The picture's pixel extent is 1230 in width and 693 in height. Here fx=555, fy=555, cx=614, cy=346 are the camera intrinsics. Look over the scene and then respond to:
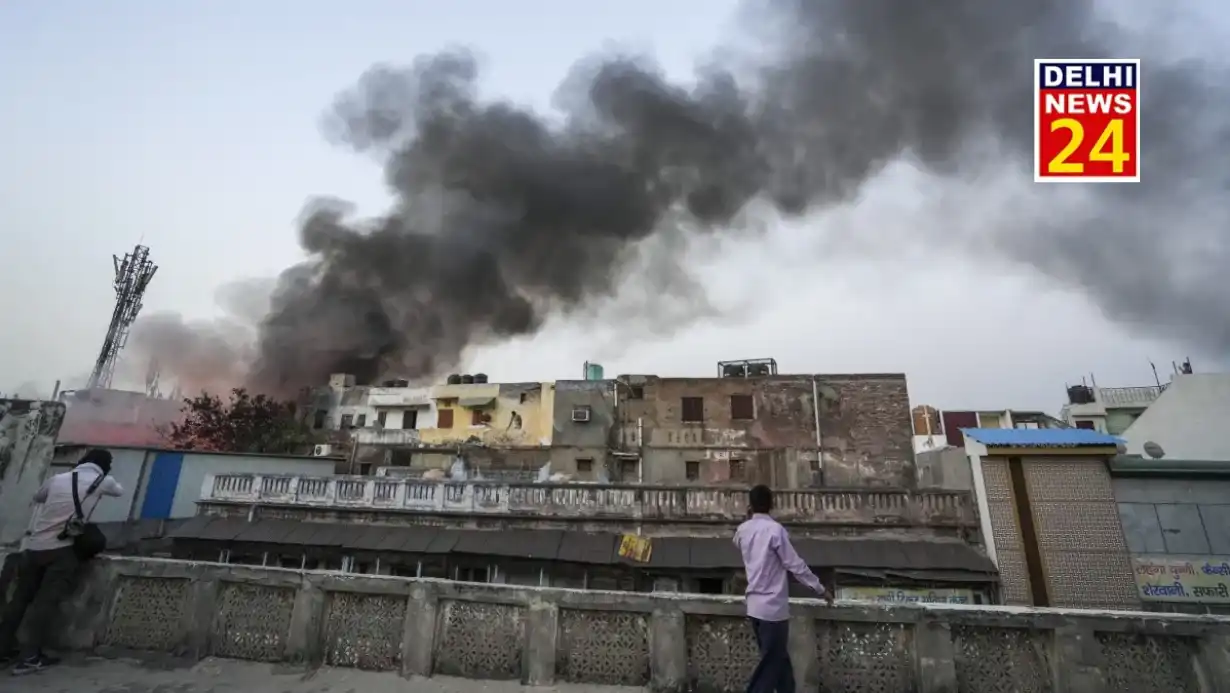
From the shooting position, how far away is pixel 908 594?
14.3m

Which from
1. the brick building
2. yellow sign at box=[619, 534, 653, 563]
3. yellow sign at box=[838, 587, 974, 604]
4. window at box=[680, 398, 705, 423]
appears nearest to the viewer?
yellow sign at box=[838, 587, 974, 604]

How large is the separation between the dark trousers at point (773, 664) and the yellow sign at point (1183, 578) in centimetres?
1277

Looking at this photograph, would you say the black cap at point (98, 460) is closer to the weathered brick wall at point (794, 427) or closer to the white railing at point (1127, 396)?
the weathered brick wall at point (794, 427)

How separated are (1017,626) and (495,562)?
14.5m

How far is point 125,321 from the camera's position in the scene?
42.4m

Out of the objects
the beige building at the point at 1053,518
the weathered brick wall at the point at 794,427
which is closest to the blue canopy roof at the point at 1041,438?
the beige building at the point at 1053,518

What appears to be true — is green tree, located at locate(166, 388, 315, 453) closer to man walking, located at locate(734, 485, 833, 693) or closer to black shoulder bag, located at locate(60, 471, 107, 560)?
black shoulder bag, located at locate(60, 471, 107, 560)

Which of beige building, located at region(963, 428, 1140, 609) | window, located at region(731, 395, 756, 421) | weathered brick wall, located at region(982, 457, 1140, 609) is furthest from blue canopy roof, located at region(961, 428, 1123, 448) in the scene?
window, located at region(731, 395, 756, 421)

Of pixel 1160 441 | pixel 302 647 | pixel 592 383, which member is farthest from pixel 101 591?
pixel 1160 441

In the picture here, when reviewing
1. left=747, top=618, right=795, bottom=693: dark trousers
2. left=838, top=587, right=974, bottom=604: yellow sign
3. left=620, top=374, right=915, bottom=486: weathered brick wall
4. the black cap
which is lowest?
left=838, top=587, right=974, bottom=604: yellow sign

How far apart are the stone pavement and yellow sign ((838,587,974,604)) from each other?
1183cm

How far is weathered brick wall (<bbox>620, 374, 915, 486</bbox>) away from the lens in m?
26.6

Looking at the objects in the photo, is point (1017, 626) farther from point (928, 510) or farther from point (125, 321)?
point (125, 321)

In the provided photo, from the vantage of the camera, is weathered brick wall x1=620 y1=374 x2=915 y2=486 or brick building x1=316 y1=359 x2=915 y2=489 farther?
brick building x1=316 y1=359 x2=915 y2=489
